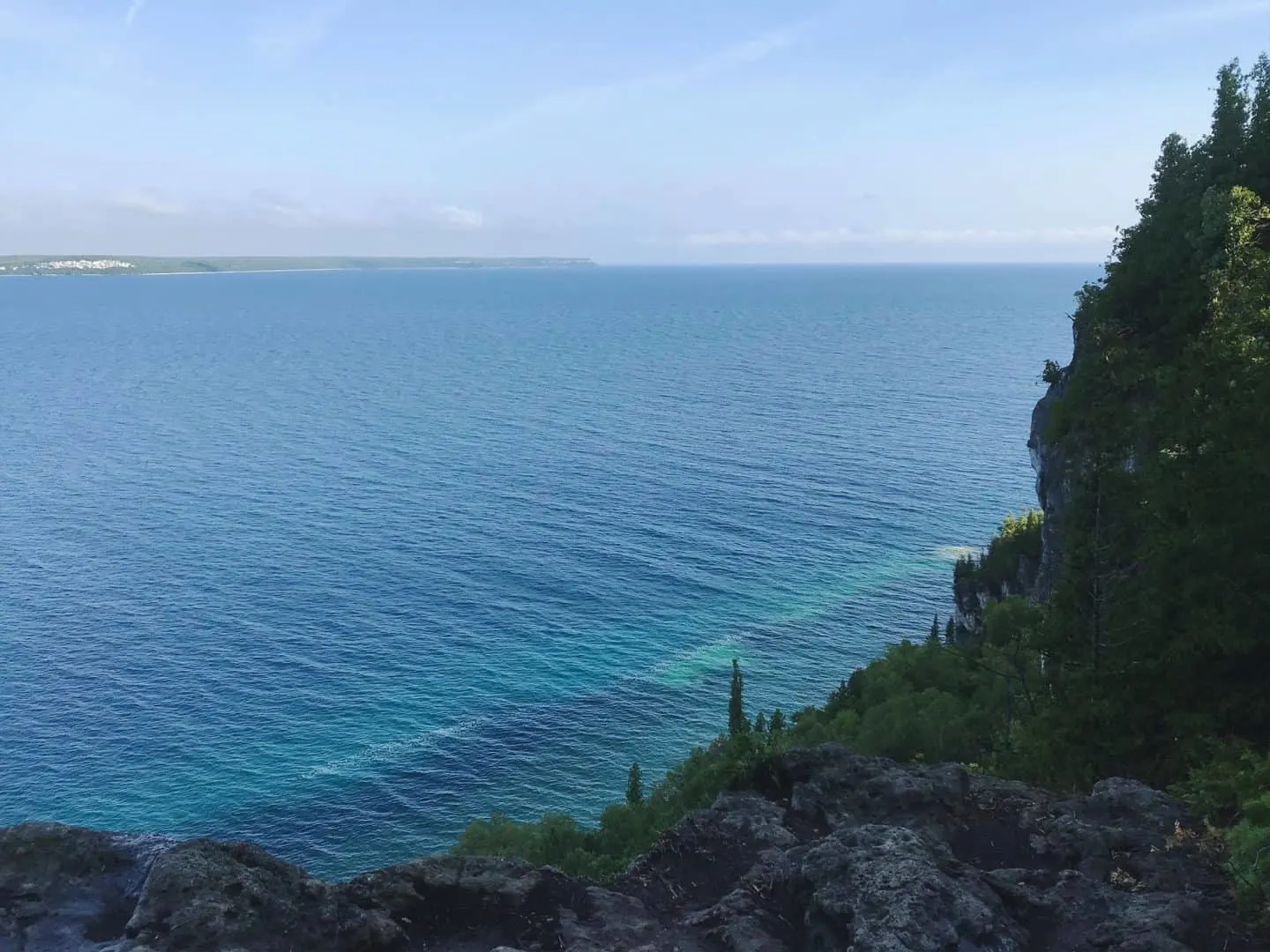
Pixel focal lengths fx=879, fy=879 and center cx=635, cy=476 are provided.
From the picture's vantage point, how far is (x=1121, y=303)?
4428 centimetres

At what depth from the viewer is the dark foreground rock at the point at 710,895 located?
12367 millimetres

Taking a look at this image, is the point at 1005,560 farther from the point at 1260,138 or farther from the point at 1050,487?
the point at 1260,138

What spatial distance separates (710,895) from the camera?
1466cm

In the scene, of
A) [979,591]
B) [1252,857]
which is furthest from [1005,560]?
[1252,857]

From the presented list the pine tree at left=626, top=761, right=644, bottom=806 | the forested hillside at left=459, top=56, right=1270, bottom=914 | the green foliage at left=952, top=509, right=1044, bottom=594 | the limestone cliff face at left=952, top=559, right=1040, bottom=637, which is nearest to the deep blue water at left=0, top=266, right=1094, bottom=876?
the limestone cliff face at left=952, top=559, right=1040, bottom=637

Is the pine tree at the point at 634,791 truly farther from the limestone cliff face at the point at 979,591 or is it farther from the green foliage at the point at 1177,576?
the limestone cliff face at the point at 979,591

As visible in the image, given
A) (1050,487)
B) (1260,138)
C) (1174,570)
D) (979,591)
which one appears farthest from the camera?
(979,591)

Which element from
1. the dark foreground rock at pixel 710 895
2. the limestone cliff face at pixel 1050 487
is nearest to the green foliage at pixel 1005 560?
the limestone cliff face at pixel 1050 487

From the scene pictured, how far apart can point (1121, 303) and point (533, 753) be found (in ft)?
160

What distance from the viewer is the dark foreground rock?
1237cm

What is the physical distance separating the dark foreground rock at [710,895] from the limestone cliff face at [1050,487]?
116 ft

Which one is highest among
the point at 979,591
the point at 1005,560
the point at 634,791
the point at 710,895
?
the point at 710,895

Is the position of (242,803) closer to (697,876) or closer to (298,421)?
(697,876)

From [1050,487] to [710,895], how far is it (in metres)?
48.2
